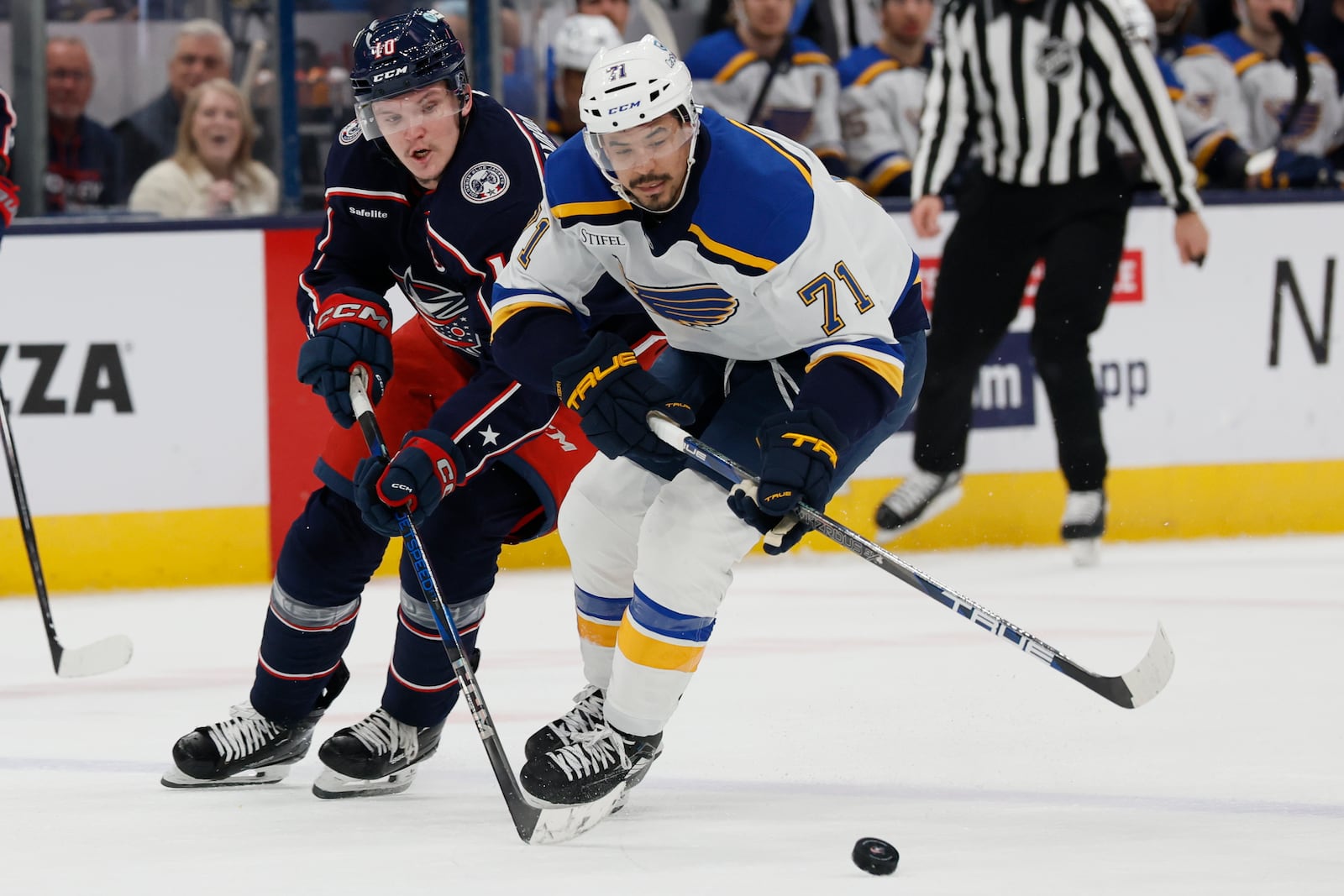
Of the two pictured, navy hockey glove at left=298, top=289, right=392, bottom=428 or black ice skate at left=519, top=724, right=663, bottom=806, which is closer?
black ice skate at left=519, top=724, right=663, bottom=806

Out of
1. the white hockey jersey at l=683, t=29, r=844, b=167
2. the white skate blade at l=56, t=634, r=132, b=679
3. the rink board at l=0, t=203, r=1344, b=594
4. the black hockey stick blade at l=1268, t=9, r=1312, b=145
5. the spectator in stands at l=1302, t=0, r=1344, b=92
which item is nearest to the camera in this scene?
the white skate blade at l=56, t=634, r=132, b=679

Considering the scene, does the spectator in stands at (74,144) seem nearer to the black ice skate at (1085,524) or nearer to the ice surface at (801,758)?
the ice surface at (801,758)

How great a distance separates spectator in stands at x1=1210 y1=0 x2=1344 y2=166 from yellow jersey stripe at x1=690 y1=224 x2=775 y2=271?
14.7ft

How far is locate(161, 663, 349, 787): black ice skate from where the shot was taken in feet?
9.61

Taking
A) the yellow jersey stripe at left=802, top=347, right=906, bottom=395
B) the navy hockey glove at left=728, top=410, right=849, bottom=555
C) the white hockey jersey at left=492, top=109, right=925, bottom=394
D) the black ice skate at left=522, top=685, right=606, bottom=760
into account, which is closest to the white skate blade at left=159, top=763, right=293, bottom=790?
the black ice skate at left=522, top=685, right=606, bottom=760

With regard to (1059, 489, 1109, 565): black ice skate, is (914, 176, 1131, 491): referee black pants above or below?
above

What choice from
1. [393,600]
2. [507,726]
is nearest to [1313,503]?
[393,600]

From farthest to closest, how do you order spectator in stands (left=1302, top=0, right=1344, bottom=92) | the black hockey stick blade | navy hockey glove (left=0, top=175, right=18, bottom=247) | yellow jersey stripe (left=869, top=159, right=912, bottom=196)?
spectator in stands (left=1302, top=0, right=1344, bottom=92) → the black hockey stick blade → yellow jersey stripe (left=869, top=159, right=912, bottom=196) → navy hockey glove (left=0, top=175, right=18, bottom=247)

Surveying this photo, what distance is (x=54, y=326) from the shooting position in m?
4.96

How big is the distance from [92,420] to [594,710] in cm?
268

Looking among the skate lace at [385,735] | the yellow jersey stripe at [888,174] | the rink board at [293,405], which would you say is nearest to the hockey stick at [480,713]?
→ the skate lace at [385,735]

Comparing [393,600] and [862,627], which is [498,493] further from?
[393,600]

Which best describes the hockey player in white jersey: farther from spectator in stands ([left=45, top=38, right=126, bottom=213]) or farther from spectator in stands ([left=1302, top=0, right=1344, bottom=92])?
spectator in stands ([left=1302, top=0, right=1344, bottom=92])

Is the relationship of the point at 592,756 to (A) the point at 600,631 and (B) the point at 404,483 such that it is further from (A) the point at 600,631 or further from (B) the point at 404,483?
(B) the point at 404,483
